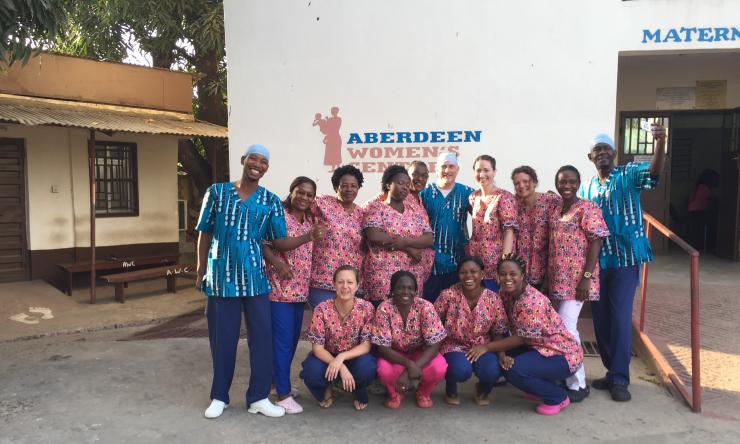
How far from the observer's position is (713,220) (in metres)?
9.05


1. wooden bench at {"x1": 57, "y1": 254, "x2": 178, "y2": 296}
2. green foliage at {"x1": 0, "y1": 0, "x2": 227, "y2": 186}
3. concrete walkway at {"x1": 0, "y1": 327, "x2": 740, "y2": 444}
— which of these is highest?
green foliage at {"x1": 0, "y1": 0, "x2": 227, "y2": 186}

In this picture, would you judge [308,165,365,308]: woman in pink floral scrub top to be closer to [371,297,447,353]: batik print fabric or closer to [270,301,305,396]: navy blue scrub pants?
[270,301,305,396]: navy blue scrub pants

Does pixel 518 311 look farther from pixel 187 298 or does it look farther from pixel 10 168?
pixel 10 168

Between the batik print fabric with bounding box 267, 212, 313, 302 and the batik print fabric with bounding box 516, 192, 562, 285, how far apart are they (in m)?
1.48

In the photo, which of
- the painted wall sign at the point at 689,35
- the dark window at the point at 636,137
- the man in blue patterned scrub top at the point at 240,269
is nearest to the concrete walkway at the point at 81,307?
the man in blue patterned scrub top at the point at 240,269

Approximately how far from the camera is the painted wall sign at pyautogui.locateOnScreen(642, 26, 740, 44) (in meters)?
5.72

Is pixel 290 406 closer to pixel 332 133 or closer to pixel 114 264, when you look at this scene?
pixel 332 133

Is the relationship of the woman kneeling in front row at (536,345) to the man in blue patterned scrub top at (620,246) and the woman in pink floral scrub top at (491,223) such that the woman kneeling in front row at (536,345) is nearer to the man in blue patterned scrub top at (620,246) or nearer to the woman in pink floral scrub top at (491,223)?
the woman in pink floral scrub top at (491,223)

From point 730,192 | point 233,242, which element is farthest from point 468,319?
point 730,192

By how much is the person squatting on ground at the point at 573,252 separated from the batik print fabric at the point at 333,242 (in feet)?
4.39

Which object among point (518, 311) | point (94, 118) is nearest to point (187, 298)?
point (94, 118)

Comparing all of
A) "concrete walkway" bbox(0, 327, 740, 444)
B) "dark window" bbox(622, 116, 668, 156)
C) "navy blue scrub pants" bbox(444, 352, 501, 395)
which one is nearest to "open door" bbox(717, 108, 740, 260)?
"dark window" bbox(622, 116, 668, 156)

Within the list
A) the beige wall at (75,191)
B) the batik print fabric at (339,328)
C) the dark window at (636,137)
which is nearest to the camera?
the batik print fabric at (339,328)

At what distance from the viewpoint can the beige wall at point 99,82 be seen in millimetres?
8430
